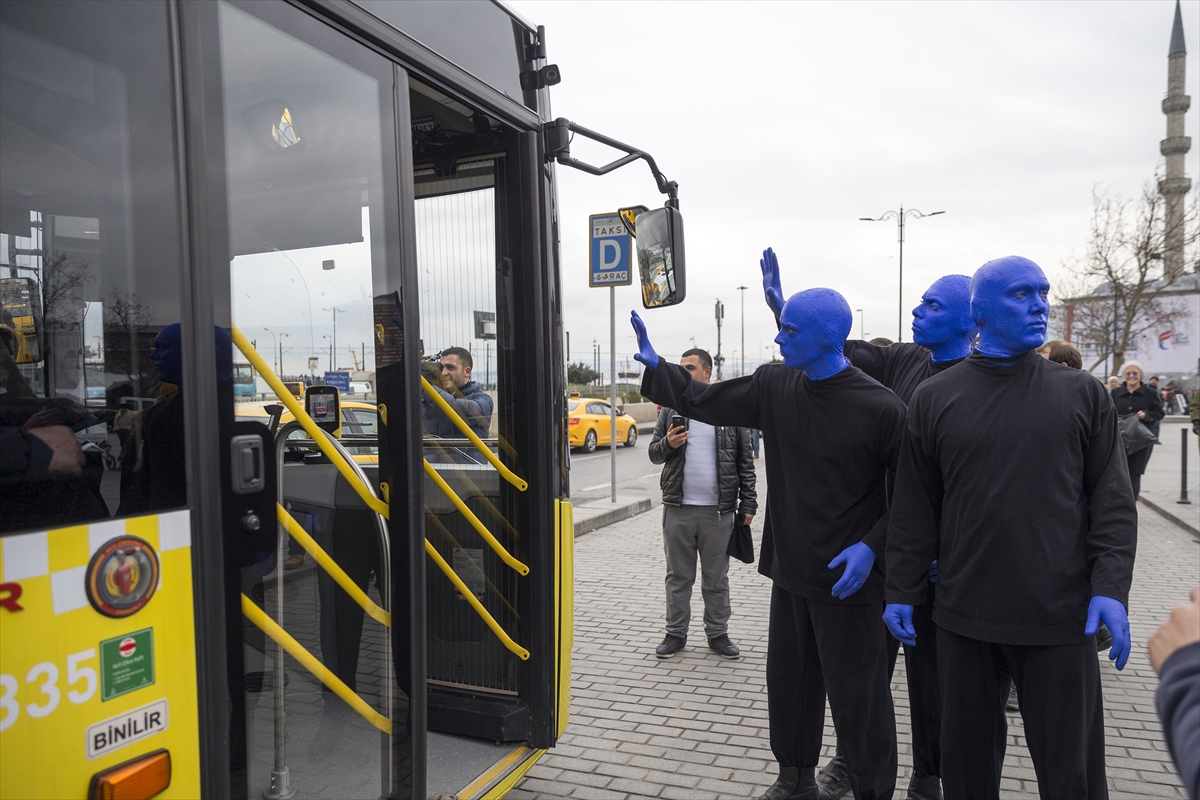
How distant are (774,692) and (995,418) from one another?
57.9 inches

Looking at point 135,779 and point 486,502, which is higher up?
point 486,502

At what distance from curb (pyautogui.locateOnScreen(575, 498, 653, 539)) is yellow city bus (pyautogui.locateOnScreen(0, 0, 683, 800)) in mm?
7294

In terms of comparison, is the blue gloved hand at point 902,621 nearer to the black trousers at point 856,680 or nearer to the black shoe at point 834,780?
the black trousers at point 856,680


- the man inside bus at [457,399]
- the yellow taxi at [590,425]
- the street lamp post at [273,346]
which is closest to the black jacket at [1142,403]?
the man inside bus at [457,399]

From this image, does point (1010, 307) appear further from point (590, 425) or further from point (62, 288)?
point (590, 425)

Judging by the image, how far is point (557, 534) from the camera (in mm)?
3443

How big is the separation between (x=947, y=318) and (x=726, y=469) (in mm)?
2171

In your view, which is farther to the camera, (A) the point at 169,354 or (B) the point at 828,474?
(B) the point at 828,474

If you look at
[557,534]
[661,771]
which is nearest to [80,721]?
[557,534]

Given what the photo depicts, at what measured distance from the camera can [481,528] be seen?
3.48 m

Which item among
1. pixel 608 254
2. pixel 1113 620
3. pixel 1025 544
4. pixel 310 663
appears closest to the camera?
pixel 310 663

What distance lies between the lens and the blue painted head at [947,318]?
376 centimetres

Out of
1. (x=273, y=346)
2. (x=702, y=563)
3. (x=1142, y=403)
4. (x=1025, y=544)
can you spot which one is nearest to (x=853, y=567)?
(x=1025, y=544)

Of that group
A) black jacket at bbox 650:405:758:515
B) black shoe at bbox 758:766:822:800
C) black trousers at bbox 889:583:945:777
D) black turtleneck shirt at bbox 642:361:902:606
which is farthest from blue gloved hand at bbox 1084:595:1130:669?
black jacket at bbox 650:405:758:515
